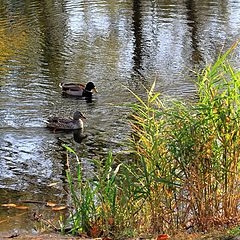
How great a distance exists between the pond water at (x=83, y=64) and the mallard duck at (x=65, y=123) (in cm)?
15

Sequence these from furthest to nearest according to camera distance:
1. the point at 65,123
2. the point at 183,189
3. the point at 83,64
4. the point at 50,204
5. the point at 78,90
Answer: the point at 83,64 < the point at 78,90 < the point at 65,123 < the point at 50,204 < the point at 183,189

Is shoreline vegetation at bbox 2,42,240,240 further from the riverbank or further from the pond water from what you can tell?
the pond water

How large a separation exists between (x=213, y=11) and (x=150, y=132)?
60.9ft

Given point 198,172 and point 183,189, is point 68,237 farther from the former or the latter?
point 198,172

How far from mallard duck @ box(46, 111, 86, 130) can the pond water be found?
0.48ft

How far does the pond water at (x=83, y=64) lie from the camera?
398 inches

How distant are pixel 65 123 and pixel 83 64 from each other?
4906 mm

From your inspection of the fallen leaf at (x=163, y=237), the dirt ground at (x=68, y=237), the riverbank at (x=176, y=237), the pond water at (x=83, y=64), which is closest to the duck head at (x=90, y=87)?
the pond water at (x=83, y=64)

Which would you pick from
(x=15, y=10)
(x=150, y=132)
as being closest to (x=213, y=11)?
(x=15, y=10)

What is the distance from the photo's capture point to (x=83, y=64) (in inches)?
661

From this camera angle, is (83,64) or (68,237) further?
(83,64)

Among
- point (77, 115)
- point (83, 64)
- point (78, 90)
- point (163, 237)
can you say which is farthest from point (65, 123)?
point (163, 237)

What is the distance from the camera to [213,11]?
24.1 metres

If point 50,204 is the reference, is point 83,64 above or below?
above
